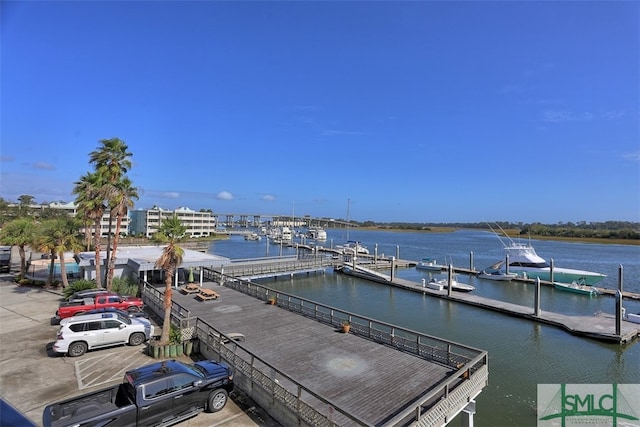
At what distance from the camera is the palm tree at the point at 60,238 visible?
25109 mm

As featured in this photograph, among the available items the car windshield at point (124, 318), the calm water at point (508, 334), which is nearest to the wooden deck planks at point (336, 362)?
the car windshield at point (124, 318)

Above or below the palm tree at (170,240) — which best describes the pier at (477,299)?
below

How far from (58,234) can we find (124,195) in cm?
613

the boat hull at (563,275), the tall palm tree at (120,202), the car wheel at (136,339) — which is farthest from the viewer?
the boat hull at (563,275)

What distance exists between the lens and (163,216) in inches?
4446

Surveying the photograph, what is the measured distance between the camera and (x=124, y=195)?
78.8 ft

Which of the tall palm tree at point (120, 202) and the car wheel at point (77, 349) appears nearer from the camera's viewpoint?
the car wheel at point (77, 349)

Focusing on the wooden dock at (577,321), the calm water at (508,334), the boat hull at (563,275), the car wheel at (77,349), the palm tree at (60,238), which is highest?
the palm tree at (60,238)

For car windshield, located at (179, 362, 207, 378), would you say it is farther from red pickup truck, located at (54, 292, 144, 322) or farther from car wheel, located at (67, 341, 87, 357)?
red pickup truck, located at (54, 292, 144, 322)

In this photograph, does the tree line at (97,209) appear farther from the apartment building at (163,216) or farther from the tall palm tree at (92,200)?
the apartment building at (163,216)

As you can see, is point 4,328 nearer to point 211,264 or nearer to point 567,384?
point 211,264

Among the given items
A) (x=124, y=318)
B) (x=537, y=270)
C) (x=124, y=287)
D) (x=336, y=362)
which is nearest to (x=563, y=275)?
(x=537, y=270)

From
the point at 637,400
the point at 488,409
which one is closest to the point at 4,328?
the point at 488,409

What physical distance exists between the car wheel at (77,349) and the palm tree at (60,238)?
13827 mm
